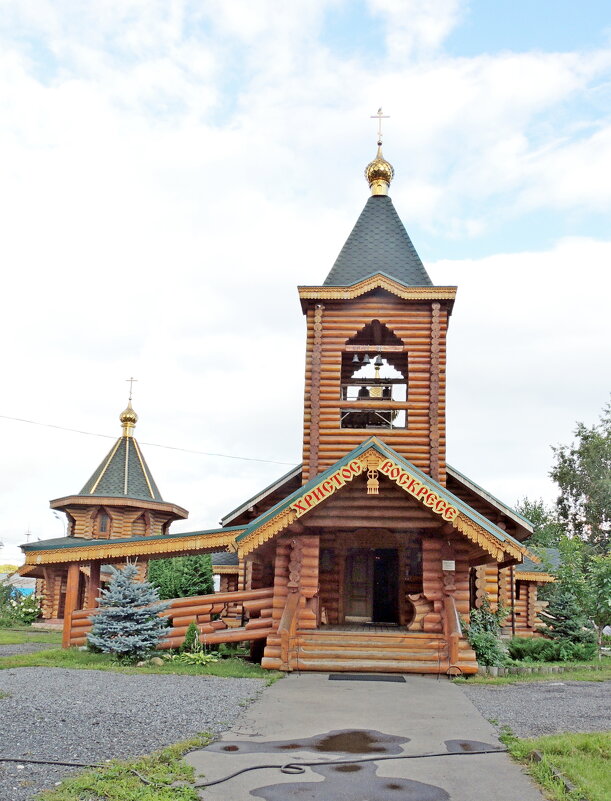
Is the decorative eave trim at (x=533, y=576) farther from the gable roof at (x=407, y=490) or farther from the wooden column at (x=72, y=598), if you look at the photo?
the wooden column at (x=72, y=598)

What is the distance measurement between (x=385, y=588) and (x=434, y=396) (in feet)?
17.4

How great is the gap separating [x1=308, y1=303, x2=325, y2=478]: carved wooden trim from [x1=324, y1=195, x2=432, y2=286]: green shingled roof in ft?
3.52

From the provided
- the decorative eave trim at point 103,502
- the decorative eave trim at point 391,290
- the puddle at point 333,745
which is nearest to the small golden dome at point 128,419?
the decorative eave trim at point 103,502

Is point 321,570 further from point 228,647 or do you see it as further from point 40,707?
point 40,707

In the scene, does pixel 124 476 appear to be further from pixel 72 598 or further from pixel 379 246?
pixel 379 246

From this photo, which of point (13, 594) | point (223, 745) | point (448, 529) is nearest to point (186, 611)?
point (448, 529)

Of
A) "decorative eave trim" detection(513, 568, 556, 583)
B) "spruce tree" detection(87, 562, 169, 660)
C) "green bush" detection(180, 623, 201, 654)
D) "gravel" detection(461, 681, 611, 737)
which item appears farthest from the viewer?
"decorative eave trim" detection(513, 568, 556, 583)

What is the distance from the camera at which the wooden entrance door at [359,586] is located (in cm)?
1823

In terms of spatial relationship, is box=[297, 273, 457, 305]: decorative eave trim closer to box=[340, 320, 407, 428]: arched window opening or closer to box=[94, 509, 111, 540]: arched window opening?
box=[340, 320, 407, 428]: arched window opening

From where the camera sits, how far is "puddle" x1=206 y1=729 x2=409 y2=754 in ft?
23.7

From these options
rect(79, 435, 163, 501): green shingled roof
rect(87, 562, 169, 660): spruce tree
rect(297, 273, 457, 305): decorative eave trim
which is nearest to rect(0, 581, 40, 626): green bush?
rect(79, 435, 163, 501): green shingled roof

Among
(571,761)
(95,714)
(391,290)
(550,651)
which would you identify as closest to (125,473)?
(391,290)

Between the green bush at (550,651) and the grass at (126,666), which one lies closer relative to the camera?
the grass at (126,666)

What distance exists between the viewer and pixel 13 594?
115 feet
